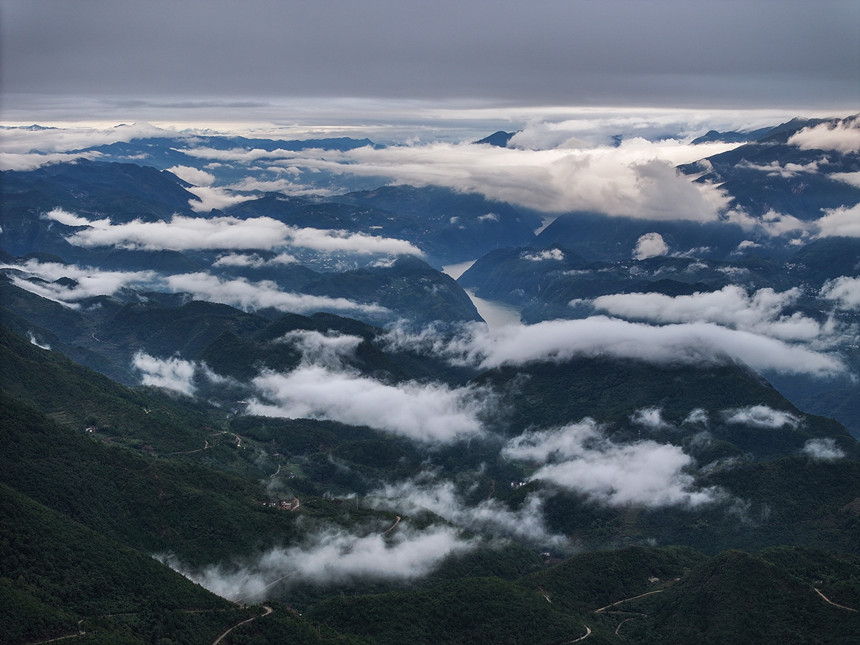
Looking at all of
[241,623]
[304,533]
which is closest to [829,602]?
[241,623]

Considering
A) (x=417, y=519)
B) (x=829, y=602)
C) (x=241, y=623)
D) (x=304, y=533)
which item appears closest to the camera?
(x=241, y=623)

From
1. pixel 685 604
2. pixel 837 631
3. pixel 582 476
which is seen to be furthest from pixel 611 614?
pixel 582 476

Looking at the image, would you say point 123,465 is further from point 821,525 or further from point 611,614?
point 821,525

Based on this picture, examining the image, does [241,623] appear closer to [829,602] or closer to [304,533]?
[304,533]

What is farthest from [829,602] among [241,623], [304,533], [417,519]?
[304,533]

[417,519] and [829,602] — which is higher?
[829,602]

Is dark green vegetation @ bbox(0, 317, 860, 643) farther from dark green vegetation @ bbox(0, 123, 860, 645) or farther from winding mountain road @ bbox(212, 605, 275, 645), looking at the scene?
winding mountain road @ bbox(212, 605, 275, 645)

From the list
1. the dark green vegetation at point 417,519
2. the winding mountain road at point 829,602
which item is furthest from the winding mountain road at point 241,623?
the winding mountain road at point 829,602

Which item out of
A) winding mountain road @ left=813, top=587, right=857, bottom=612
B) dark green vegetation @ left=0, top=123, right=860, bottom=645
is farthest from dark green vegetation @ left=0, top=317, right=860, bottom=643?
winding mountain road @ left=813, top=587, right=857, bottom=612

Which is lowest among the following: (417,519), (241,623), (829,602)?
(417,519)

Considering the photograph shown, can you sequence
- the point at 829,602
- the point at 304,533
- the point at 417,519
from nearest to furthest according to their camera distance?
the point at 829,602 < the point at 304,533 < the point at 417,519

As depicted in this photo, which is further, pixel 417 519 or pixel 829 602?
pixel 417 519
